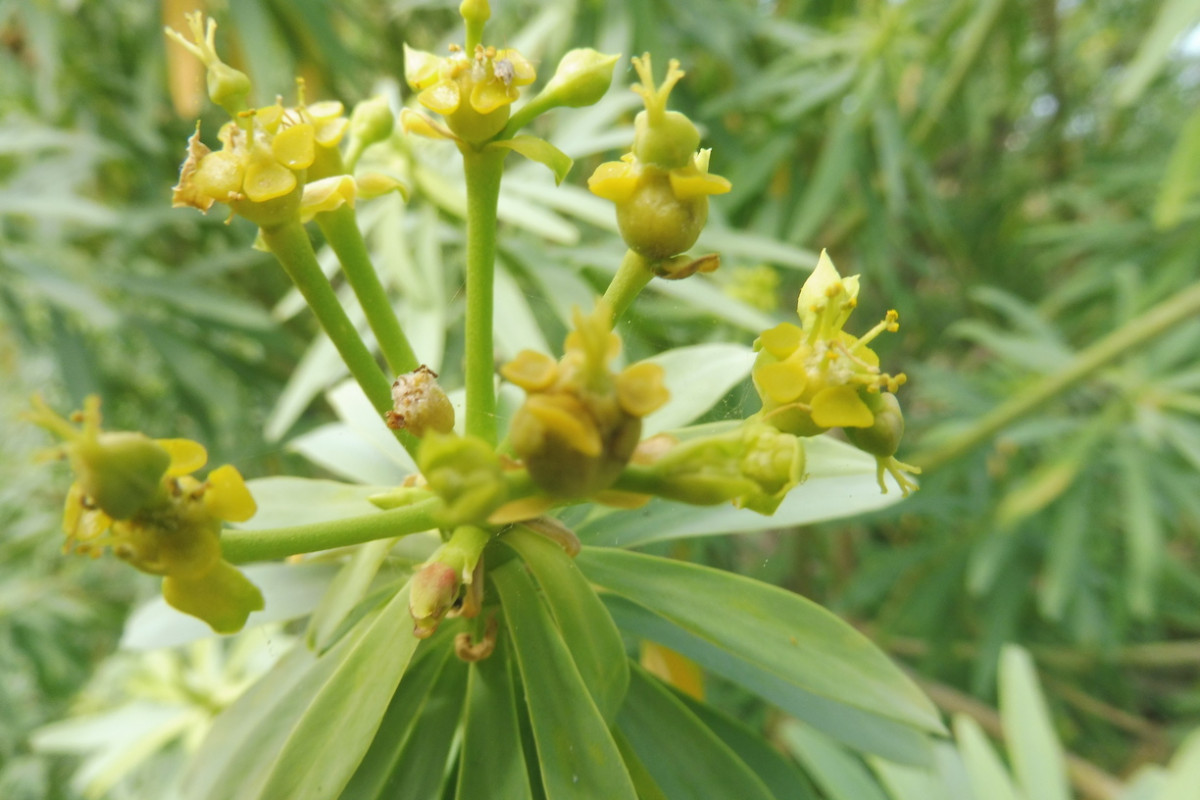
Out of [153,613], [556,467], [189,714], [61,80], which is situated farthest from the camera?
[61,80]

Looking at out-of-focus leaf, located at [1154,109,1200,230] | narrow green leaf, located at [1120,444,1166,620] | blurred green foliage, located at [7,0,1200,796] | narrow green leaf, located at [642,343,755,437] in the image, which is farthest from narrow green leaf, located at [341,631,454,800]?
narrow green leaf, located at [1120,444,1166,620]

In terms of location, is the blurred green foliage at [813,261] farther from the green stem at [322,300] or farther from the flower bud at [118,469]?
the flower bud at [118,469]

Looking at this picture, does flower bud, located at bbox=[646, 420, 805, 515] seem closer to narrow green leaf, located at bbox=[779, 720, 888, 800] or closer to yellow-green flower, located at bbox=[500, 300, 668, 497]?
yellow-green flower, located at bbox=[500, 300, 668, 497]

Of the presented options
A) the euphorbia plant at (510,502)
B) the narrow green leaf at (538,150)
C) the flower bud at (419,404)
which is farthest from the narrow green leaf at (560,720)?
the narrow green leaf at (538,150)

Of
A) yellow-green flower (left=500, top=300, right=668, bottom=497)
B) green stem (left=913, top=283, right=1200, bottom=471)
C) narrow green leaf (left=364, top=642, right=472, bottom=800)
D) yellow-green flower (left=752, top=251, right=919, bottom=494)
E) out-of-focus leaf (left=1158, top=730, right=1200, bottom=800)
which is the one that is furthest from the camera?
green stem (left=913, top=283, right=1200, bottom=471)

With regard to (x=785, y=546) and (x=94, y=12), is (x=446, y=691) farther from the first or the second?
(x=94, y=12)

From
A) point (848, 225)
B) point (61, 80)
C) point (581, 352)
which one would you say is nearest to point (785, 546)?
point (848, 225)

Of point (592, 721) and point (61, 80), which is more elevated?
point (61, 80)

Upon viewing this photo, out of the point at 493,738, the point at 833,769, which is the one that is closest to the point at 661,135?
the point at 493,738
